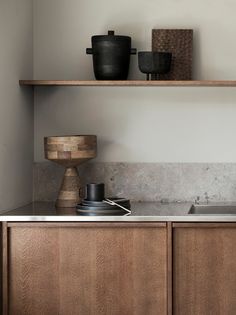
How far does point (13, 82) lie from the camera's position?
11.2 ft

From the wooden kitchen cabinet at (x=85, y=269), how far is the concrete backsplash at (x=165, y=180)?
2.20 ft

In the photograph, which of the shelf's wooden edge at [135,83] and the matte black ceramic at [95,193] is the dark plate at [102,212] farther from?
the shelf's wooden edge at [135,83]

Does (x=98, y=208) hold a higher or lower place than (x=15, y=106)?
lower

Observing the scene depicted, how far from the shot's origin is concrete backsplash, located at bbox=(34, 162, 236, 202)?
3.72 meters

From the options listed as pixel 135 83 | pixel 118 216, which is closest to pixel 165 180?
pixel 135 83

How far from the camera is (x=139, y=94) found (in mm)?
3752

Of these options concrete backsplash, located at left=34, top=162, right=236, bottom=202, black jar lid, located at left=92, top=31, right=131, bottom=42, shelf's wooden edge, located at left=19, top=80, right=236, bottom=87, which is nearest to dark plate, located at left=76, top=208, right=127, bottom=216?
concrete backsplash, located at left=34, top=162, right=236, bottom=202

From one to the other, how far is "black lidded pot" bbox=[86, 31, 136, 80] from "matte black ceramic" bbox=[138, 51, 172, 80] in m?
0.10

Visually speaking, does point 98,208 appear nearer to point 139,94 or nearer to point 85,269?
point 85,269

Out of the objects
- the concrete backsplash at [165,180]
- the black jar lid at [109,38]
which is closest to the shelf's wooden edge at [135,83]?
the black jar lid at [109,38]

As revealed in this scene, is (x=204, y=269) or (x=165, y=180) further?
(x=165, y=180)

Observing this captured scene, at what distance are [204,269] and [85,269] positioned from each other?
54 centimetres

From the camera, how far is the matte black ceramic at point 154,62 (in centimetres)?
349

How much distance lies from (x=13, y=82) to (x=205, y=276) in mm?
Result: 1337
